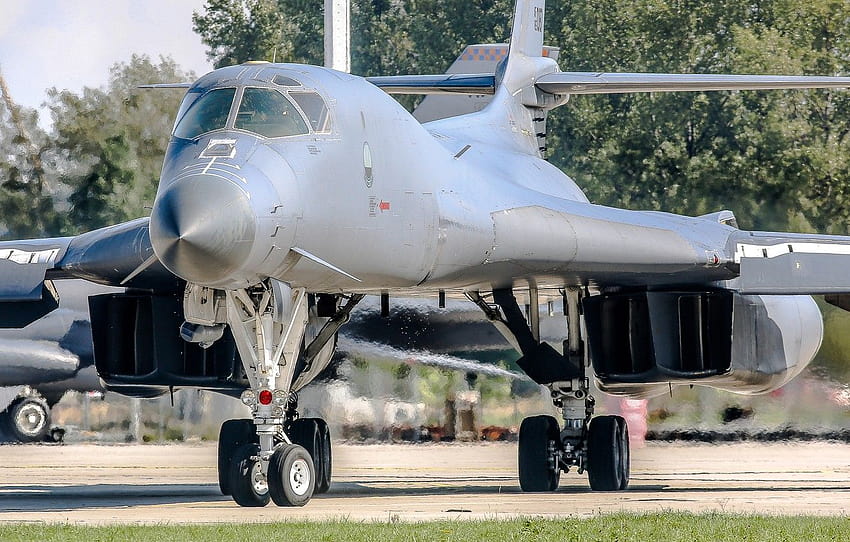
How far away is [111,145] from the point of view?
86.2 ft

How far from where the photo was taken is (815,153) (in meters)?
29.4

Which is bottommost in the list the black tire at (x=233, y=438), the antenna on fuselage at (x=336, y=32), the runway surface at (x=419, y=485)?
the runway surface at (x=419, y=485)

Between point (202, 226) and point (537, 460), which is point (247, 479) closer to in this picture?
point (202, 226)

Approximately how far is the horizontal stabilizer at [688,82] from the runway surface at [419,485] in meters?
4.27

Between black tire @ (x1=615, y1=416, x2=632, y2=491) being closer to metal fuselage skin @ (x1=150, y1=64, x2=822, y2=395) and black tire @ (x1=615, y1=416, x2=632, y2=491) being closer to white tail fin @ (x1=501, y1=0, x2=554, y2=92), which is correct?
metal fuselage skin @ (x1=150, y1=64, x2=822, y2=395)

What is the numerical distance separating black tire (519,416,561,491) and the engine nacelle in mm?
827

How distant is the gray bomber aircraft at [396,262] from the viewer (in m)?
11.0

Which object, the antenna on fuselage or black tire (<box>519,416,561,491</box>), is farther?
the antenna on fuselage

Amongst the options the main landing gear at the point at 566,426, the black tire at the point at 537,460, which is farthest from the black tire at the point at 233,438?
the black tire at the point at 537,460

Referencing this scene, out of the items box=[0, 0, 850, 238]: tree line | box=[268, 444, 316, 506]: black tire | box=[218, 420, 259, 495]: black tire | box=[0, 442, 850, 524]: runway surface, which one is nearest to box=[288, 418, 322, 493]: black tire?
box=[0, 442, 850, 524]: runway surface

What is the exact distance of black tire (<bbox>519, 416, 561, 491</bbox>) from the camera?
15438 millimetres

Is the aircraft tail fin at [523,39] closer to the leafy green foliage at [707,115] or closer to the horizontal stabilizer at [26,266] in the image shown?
the horizontal stabilizer at [26,266]

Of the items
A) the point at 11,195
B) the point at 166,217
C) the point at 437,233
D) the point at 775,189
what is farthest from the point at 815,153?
the point at 166,217

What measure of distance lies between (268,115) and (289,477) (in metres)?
2.85
